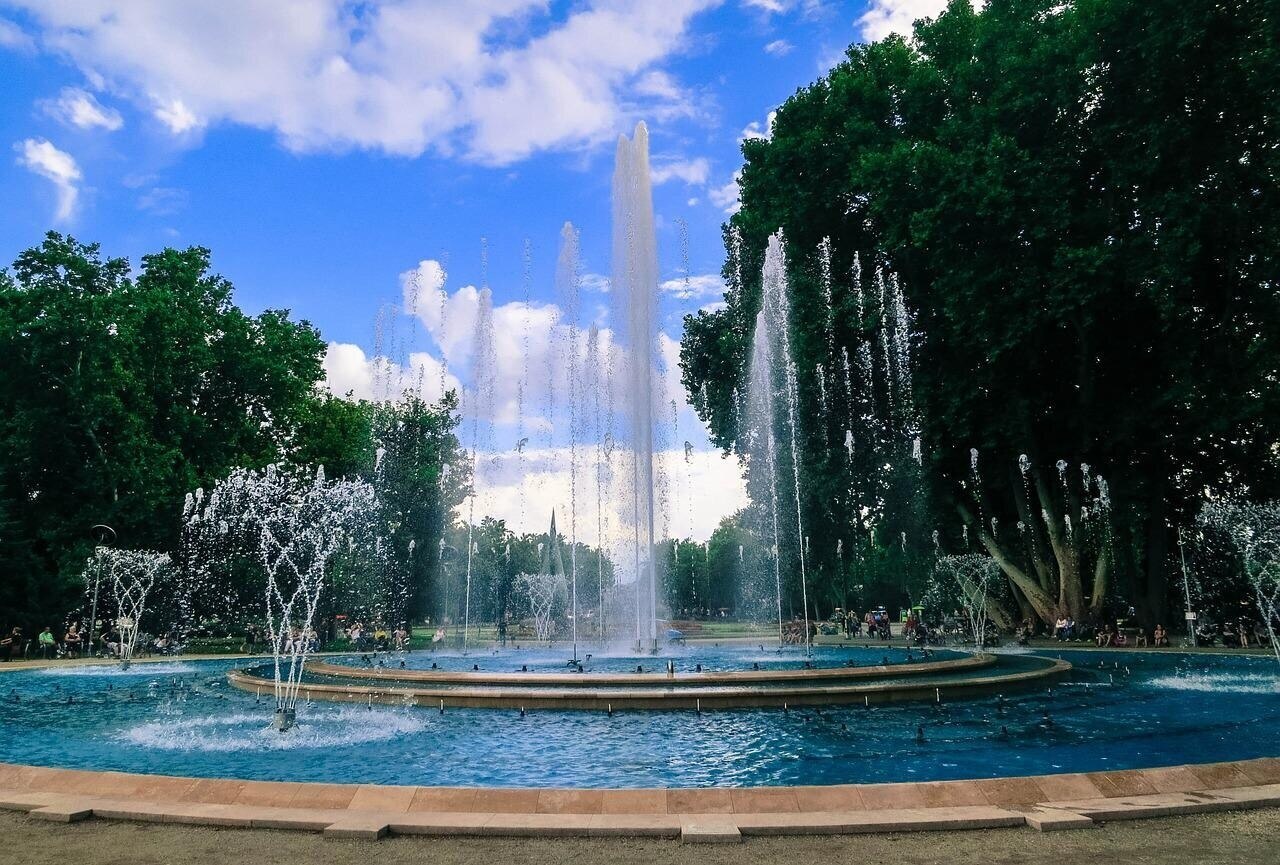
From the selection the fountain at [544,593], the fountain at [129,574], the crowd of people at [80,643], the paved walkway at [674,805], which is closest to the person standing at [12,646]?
the crowd of people at [80,643]

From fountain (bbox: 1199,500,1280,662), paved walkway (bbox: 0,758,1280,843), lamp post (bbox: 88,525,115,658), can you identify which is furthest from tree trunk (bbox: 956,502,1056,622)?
lamp post (bbox: 88,525,115,658)

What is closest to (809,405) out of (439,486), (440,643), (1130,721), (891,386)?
(891,386)

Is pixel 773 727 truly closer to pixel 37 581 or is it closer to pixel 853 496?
pixel 853 496

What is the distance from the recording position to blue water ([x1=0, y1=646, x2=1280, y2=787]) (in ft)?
30.5

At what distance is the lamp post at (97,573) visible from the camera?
101ft

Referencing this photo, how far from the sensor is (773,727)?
11867 mm

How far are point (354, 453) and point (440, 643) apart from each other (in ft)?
46.4

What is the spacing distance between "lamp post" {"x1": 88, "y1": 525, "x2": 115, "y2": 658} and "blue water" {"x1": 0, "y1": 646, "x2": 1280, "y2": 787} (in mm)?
16230

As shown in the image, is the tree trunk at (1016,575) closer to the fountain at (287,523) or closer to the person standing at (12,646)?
the fountain at (287,523)

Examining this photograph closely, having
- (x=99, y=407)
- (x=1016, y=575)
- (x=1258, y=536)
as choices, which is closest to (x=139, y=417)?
(x=99, y=407)

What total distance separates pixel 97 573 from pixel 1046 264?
35.6 m

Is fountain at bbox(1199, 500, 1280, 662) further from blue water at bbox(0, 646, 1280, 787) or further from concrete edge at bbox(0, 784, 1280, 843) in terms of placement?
concrete edge at bbox(0, 784, 1280, 843)

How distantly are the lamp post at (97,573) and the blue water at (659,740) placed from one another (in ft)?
53.2

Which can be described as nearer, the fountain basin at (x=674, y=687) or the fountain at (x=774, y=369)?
the fountain basin at (x=674, y=687)
